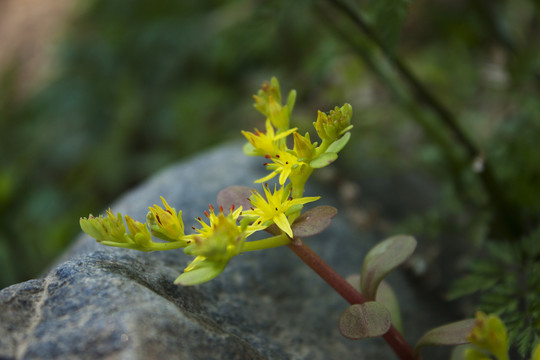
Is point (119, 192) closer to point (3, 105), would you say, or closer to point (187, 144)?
point (187, 144)

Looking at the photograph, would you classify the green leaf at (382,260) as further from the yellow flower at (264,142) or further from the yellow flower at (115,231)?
the yellow flower at (115,231)

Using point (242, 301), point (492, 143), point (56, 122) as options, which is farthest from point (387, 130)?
point (56, 122)

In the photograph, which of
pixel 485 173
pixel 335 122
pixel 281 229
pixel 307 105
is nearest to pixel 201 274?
pixel 281 229

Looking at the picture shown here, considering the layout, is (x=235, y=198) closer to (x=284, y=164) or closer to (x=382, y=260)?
(x=284, y=164)

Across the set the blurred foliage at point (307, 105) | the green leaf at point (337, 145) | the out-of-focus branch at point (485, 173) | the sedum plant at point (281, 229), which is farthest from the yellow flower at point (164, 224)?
the out-of-focus branch at point (485, 173)

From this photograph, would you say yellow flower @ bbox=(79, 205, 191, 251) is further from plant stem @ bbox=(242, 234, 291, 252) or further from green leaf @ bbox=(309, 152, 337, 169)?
green leaf @ bbox=(309, 152, 337, 169)

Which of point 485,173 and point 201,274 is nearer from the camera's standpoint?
point 201,274

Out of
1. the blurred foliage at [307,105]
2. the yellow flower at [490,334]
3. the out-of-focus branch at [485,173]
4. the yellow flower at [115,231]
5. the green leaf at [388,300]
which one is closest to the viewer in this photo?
the yellow flower at [490,334]
